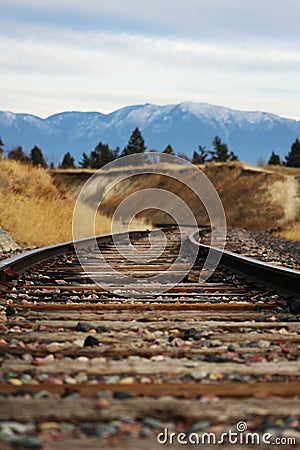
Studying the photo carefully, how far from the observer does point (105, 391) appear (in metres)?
1.97

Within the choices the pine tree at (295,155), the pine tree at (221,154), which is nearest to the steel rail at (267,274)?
the pine tree at (295,155)

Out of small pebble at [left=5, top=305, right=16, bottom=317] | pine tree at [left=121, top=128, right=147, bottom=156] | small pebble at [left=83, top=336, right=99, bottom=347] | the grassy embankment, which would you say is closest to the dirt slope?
the grassy embankment

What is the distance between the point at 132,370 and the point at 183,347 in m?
0.51

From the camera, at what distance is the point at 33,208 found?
13469 mm

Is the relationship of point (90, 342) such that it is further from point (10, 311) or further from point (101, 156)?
point (101, 156)

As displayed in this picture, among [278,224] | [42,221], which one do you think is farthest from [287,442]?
[278,224]

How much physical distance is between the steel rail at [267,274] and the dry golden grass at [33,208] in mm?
6039

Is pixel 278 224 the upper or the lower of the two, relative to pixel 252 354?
lower

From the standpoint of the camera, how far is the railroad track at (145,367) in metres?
Answer: 1.69

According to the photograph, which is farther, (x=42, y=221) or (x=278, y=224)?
(x=278, y=224)

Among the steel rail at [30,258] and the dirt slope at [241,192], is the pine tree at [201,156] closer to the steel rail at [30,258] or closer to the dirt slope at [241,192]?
the dirt slope at [241,192]

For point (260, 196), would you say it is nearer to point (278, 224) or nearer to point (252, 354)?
point (278, 224)

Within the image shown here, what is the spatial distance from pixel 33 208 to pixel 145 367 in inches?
453

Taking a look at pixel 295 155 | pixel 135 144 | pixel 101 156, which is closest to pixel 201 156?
pixel 135 144
